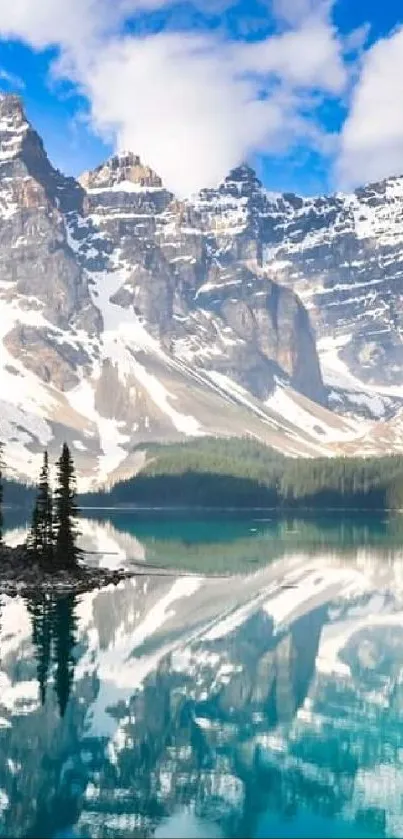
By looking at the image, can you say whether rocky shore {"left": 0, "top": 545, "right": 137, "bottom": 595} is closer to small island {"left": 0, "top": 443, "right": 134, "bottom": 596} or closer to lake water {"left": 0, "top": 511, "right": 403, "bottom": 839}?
small island {"left": 0, "top": 443, "right": 134, "bottom": 596}

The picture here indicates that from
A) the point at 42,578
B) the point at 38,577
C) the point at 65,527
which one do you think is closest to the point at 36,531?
the point at 65,527

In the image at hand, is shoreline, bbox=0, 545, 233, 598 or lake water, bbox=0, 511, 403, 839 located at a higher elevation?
shoreline, bbox=0, 545, 233, 598

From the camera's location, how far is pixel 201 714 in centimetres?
5788

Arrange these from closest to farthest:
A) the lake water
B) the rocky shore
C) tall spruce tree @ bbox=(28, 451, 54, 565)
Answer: the lake water → the rocky shore → tall spruce tree @ bbox=(28, 451, 54, 565)

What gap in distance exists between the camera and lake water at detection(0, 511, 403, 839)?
139 ft

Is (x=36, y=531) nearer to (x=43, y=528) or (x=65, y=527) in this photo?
(x=43, y=528)

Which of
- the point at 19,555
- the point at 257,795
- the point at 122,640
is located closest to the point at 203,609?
the point at 122,640

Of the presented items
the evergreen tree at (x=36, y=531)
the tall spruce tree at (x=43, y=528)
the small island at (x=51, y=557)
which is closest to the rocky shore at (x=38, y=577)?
the small island at (x=51, y=557)

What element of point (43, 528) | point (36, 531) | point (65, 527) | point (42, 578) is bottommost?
point (42, 578)

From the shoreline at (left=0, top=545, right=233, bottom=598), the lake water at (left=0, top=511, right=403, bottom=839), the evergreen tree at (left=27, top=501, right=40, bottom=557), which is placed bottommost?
the lake water at (left=0, top=511, right=403, bottom=839)

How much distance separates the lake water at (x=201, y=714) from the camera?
139ft

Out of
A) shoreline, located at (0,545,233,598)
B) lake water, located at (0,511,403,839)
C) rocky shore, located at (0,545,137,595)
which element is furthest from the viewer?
rocky shore, located at (0,545,137,595)

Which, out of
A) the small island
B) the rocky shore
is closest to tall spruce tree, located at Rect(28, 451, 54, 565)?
the small island

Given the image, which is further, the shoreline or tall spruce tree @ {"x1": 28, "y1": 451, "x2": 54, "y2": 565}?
tall spruce tree @ {"x1": 28, "y1": 451, "x2": 54, "y2": 565}
